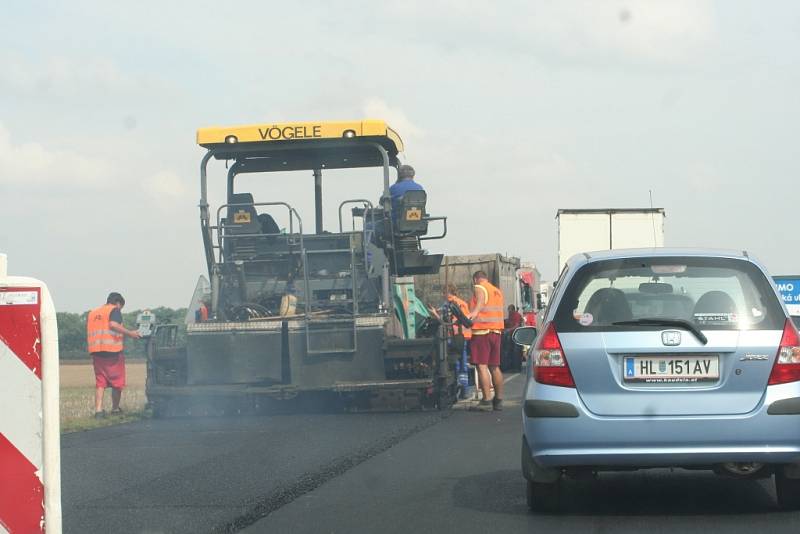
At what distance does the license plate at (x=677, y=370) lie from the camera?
7.02m

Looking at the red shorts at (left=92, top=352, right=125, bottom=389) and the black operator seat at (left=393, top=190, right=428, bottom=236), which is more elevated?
the black operator seat at (left=393, top=190, right=428, bottom=236)

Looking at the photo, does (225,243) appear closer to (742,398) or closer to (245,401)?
(245,401)

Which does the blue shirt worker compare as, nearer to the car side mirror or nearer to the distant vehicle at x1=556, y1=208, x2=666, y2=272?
the car side mirror

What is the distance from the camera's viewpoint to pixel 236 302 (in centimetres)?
1556

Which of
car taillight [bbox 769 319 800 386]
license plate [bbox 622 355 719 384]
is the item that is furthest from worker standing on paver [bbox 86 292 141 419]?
car taillight [bbox 769 319 800 386]

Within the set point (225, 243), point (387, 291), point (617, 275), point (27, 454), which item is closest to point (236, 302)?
point (225, 243)

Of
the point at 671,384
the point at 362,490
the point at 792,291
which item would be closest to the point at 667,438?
the point at 671,384

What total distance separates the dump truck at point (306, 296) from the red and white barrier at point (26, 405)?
33.4ft

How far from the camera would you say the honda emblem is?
7.05 meters

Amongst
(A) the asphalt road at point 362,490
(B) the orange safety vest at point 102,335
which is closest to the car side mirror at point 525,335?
(A) the asphalt road at point 362,490

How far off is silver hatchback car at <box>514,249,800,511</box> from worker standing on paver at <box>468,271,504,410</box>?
7965 mm

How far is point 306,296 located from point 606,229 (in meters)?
16.2

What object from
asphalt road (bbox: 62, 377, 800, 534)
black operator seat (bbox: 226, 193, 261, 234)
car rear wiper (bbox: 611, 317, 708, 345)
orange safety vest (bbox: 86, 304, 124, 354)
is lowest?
asphalt road (bbox: 62, 377, 800, 534)

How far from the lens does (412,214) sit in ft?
49.9
